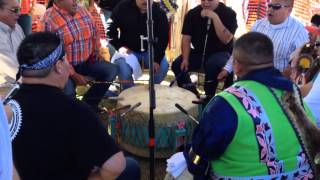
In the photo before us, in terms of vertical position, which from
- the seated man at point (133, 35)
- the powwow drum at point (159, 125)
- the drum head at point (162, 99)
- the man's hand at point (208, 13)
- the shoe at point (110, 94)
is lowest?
the shoe at point (110, 94)

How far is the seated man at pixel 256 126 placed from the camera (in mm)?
2059

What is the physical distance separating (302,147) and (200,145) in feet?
1.72

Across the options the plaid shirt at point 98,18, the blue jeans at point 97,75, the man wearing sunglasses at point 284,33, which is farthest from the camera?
the plaid shirt at point 98,18

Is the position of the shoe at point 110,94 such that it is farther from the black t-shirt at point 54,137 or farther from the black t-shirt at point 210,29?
the black t-shirt at point 54,137

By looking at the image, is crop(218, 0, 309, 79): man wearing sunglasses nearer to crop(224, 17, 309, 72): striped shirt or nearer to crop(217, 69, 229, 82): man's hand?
crop(224, 17, 309, 72): striped shirt

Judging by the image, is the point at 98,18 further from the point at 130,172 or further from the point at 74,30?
the point at 130,172

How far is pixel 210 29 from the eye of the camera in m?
4.86

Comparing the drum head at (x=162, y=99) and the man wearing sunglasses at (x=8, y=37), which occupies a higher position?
the man wearing sunglasses at (x=8, y=37)

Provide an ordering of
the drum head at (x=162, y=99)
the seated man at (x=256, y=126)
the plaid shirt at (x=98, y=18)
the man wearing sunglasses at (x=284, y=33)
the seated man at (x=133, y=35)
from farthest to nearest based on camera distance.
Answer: the plaid shirt at (x=98, y=18) < the seated man at (x=133, y=35) < the man wearing sunglasses at (x=284, y=33) < the drum head at (x=162, y=99) < the seated man at (x=256, y=126)

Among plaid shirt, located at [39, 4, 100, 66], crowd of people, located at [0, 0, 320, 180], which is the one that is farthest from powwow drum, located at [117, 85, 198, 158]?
crowd of people, located at [0, 0, 320, 180]

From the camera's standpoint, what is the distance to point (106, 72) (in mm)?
4691

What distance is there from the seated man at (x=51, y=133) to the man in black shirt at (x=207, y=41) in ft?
9.37

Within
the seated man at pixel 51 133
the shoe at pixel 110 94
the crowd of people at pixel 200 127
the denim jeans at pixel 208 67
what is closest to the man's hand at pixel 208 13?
the denim jeans at pixel 208 67

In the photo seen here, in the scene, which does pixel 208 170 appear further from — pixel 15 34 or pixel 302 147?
pixel 15 34
